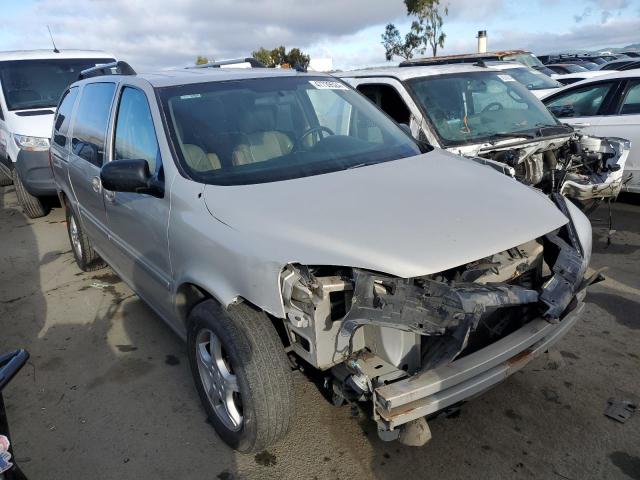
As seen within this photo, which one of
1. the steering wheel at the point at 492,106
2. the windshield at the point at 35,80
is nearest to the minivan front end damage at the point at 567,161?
the steering wheel at the point at 492,106

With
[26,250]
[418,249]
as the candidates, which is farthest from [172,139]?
[26,250]

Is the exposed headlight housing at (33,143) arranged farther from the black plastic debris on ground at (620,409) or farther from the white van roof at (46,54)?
the black plastic debris on ground at (620,409)

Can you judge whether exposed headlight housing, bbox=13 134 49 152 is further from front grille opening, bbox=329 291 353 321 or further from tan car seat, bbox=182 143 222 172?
front grille opening, bbox=329 291 353 321

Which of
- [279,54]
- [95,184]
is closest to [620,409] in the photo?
[95,184]

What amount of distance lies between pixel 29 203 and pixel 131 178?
5.58 meters

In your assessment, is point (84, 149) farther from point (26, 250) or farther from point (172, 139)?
point (26, 250)

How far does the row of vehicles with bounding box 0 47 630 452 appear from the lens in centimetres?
219

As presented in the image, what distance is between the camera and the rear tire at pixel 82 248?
16.6ft

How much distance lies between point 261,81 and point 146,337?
6.87 ft

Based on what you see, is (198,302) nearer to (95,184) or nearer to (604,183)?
(95,184)

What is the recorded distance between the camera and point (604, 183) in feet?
16.3

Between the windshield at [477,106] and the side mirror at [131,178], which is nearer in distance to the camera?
the side mirror at [131,178]

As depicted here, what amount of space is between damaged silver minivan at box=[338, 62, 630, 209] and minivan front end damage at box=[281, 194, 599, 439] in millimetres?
2451

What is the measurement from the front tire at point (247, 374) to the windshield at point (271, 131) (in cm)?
72
